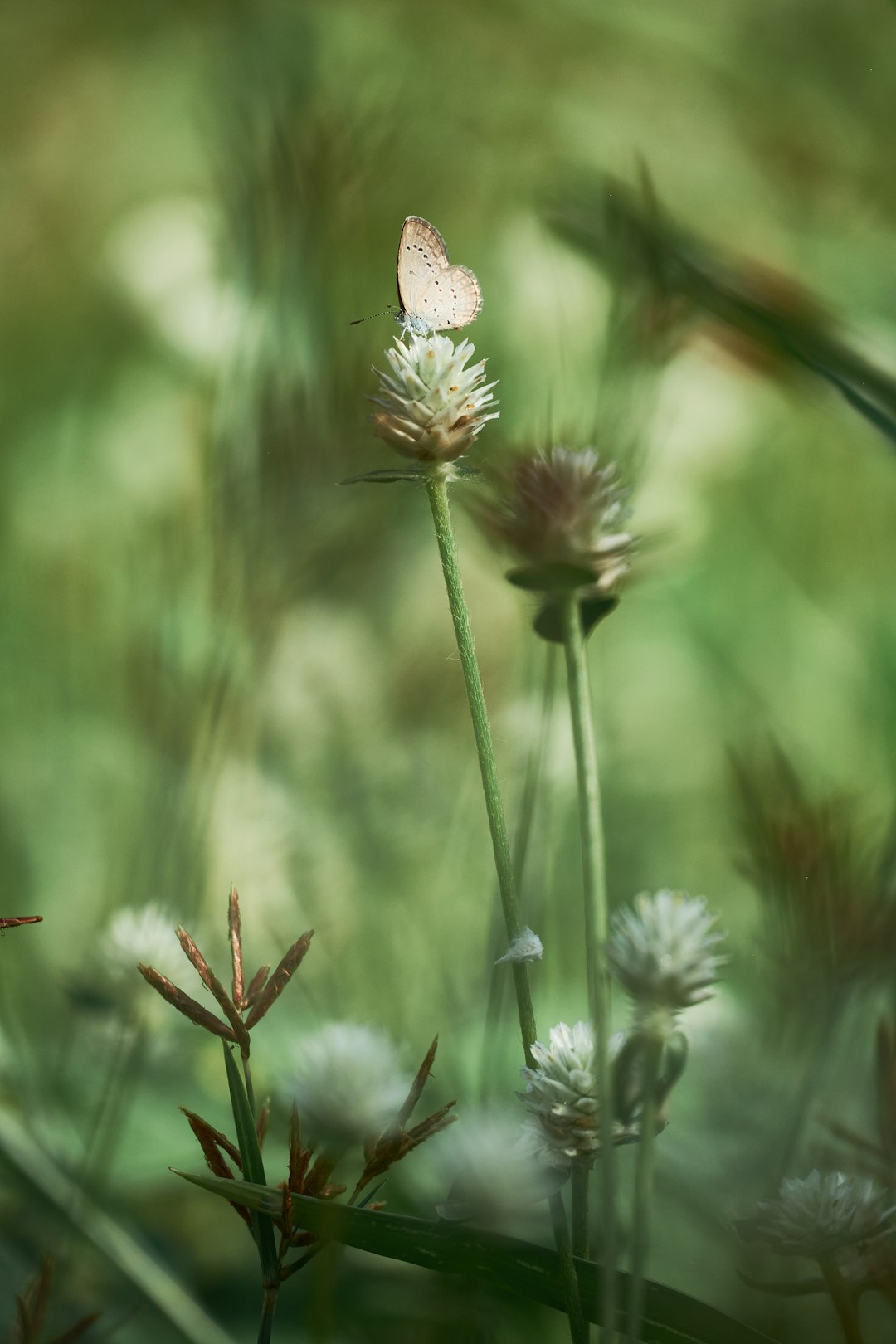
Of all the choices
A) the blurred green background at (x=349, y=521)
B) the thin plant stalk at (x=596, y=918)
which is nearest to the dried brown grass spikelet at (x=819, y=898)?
the blurred green background at (x=349, y=521)

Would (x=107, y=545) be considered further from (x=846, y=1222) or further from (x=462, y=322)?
(x=846, y=1222)

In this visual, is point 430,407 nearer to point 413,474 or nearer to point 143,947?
point 413,474

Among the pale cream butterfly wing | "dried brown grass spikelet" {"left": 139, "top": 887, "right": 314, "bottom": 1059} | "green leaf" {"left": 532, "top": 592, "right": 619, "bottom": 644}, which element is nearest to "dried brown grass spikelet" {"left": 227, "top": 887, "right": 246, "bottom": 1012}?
"dried brown grass spikelet" {"left": 139, "top": 887, "right": 314, "bottom": 1059}

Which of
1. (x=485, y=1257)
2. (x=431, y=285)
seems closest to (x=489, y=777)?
(x=485, y=1257)

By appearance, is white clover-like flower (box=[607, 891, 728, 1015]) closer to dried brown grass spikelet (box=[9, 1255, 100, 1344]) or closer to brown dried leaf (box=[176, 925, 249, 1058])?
brown dried leaf (box=[176, 925, 249, 1058])

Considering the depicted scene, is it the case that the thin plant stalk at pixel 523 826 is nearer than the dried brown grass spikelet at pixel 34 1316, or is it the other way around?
the dried brown grass spikelet at pixel 34 1316

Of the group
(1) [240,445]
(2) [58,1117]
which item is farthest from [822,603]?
(2) [58,1117]

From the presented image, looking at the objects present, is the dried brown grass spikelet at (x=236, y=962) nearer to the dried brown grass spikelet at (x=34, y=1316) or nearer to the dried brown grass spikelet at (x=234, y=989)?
the dried brown grass spikelet at (x=234, y=989)
